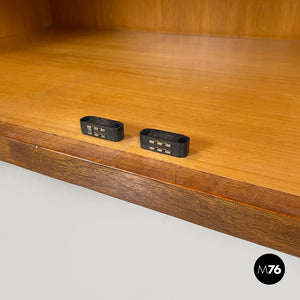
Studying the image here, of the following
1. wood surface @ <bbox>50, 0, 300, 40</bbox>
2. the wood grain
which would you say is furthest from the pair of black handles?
wood surface @ <bbox>50, 0, 300, 40</bbox>

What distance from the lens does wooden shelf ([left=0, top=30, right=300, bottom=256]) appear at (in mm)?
802

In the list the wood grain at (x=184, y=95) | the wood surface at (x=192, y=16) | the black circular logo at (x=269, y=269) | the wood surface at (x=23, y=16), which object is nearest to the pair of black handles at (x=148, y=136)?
the wood grain at (x=184, y=95)

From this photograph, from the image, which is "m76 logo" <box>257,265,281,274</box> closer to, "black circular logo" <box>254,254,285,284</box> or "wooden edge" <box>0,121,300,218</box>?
"black circular logo" <box>254,254,285,284</box>

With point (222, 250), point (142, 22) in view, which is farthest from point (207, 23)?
point (222, 250)

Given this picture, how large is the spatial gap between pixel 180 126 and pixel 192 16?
1.50 metres

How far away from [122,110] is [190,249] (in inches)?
22.1

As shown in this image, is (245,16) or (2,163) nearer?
(2,163)

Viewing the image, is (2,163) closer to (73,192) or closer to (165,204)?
(73,192)

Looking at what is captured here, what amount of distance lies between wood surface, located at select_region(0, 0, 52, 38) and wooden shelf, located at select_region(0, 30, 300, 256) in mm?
707

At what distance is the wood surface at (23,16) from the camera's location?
243cm

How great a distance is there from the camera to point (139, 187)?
888 millimetres

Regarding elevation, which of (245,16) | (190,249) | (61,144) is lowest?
(190,249)

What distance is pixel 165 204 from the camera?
0.89 metres

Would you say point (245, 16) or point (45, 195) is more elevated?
point (245, 16)
